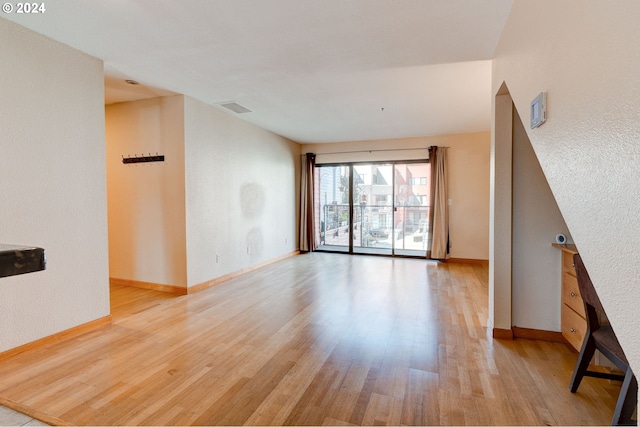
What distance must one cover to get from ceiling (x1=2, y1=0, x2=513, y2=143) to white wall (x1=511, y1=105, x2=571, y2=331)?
3.11 feet

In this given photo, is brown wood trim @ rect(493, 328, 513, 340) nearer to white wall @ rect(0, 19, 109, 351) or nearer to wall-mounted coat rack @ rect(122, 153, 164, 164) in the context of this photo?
white wall @ rect(0, 19, 109, 351)

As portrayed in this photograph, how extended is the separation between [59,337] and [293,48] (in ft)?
10.6

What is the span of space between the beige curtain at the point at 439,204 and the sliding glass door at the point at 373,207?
220 mm

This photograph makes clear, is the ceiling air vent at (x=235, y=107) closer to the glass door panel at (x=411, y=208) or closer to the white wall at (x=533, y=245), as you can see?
the white wall at (x=533, y=245)

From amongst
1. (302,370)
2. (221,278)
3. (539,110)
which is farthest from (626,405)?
(221,278)

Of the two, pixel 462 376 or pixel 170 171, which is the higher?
pixel 170 171

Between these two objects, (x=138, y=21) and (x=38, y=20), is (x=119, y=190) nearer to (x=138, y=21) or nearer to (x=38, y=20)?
(x=38, y=20)

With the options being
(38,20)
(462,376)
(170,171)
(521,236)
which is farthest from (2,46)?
(521,236)

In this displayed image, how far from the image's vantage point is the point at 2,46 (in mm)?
2207

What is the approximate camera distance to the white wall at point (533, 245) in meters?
2.54

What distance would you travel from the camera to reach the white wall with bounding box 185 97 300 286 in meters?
3.99

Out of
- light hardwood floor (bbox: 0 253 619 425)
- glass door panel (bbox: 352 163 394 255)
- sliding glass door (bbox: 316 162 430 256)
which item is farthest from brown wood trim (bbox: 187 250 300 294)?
glass door panel (bbox: 352 163 394 255)

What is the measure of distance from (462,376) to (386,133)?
472 centimetres

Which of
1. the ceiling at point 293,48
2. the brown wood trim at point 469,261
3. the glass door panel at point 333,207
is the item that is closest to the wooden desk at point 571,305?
the ceiling at point 293,48
